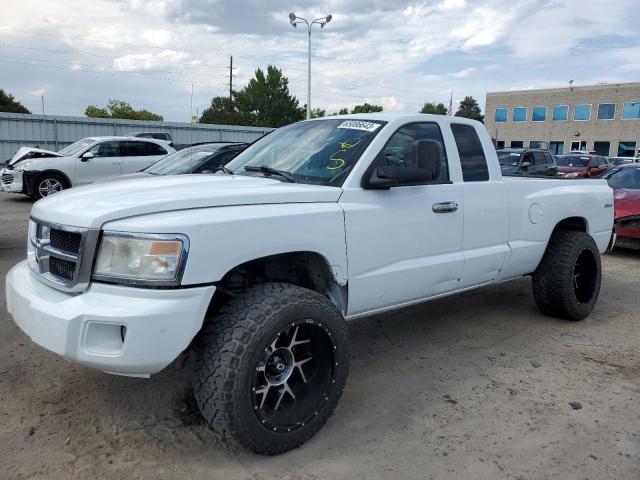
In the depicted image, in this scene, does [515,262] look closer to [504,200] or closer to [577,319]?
[504,200]

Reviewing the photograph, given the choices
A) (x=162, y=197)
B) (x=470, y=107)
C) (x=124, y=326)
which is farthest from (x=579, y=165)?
(x=470, y=107)

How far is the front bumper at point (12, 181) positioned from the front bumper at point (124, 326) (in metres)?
12.4

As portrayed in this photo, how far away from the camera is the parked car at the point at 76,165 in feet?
43.2

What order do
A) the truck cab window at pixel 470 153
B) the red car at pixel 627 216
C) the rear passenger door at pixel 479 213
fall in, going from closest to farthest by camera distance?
1. the rear passenger door at pixel 479 213
2. the truck cab window at pixel 470 153
3. the red car at pixel 627 216

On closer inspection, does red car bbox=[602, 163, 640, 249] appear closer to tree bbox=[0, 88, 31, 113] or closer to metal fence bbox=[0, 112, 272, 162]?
metal fence bbox=[0, 112, 272, 162]

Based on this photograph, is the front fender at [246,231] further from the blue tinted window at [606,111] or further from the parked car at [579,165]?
the blue tinted window at [606,111]

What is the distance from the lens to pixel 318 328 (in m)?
2.94

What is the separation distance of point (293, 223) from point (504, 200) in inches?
85.3

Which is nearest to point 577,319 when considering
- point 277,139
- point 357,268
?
point 357,268

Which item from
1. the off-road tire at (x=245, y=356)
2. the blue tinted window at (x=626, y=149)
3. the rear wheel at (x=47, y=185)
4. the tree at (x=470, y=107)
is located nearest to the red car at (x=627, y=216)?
the off-road tire at (x=245, y=356)

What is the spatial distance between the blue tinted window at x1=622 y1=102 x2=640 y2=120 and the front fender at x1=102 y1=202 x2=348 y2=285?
53.5 metres

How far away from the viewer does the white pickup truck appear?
2.51 metres

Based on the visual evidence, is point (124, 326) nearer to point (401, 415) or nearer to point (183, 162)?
point (401, 415)

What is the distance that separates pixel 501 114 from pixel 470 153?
5725 centimetres
